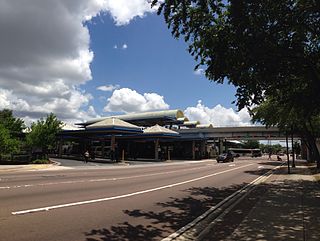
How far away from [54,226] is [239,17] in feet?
26.2

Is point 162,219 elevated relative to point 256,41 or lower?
lower

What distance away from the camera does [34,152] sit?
50188 millimetres

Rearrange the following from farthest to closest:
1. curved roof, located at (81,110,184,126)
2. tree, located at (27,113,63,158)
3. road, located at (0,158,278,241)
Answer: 1. curved roof, located at (81,110,184,126)
2. tree, located at (27,113,63,158)
3. road, located at (0,158,278,241)

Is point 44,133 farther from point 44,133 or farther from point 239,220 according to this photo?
point 239,220

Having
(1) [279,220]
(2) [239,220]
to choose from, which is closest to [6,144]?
(2) [239,220]

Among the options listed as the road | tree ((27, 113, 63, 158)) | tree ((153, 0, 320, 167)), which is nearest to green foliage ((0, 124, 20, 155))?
tree ((27, 113, 63, 158))

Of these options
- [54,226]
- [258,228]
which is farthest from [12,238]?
[258,228]


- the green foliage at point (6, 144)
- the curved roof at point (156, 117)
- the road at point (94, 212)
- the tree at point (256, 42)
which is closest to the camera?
the road at point (94, 212)

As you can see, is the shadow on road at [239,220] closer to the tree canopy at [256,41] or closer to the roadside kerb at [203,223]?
Answer: the roadside kerb at [203,223]

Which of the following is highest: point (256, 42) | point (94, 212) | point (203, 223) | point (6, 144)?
point (256, 42)

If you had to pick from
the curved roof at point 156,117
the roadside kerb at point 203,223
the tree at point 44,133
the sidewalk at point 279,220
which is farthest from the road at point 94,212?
the curved roof at point 156,117

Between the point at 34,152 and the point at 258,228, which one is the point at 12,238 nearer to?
the point at 258,228

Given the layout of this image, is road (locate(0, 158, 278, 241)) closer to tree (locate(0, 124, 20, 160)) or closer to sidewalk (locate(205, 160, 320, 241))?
sidewalk (locate(205, 160, 320, 241))

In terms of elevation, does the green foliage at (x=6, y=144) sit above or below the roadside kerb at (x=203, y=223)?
above
